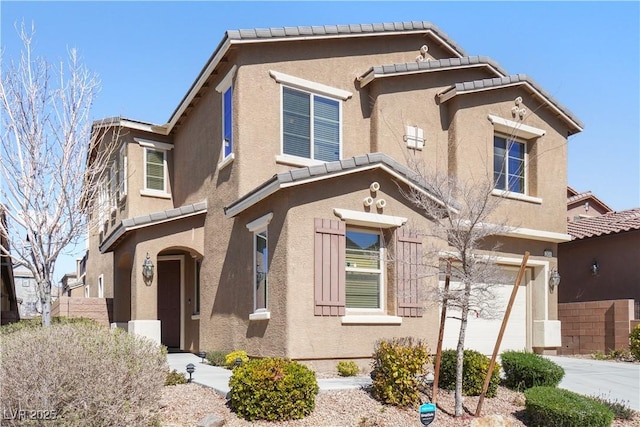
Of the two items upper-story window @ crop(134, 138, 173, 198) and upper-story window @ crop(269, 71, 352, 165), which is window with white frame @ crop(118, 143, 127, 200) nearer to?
upper-story window @ crop(134, 138, 173, 198)

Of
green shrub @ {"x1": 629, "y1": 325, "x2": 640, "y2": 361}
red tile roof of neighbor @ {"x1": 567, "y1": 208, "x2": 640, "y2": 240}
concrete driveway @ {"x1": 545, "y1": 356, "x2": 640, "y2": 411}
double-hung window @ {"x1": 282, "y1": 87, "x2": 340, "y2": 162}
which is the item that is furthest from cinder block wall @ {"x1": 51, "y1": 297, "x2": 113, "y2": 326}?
red tile roof of neighbor @ {"x1": 567, "y1": 208, "x2": 640, "y2": 240}

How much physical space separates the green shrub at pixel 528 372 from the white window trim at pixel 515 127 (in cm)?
675

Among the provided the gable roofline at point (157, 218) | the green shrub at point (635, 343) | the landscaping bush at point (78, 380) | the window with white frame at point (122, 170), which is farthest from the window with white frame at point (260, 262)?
the green shrub at point (635, 343)

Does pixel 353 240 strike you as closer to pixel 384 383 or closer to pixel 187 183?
pixel 384 383

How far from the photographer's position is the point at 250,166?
1362 centimetres

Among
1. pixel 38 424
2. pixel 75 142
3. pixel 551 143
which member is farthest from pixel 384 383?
pixel 551 143

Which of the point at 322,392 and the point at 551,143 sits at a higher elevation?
the point at 551,143

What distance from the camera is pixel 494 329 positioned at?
1656cm

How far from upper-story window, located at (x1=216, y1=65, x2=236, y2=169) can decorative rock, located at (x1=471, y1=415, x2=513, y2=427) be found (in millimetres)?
7699

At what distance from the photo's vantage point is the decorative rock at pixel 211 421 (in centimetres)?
835

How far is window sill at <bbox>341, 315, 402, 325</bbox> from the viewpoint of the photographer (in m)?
12.1

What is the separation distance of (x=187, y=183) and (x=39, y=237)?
615 cm

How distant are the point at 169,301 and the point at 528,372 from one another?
10.5 m

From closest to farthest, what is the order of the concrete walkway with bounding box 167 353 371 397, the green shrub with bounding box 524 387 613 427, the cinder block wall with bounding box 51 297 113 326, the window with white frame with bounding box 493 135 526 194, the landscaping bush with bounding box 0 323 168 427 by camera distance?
the landscaping bush with bounding box 0 323 168 427 → the green shrub with bounding box 524 387 613 427 → the concrete walkway with bounding box 167 353 371 397 → the window with white frame with bounding box 493 135 526 194 → the cinder block wall with bounding box 51 297 113 326
